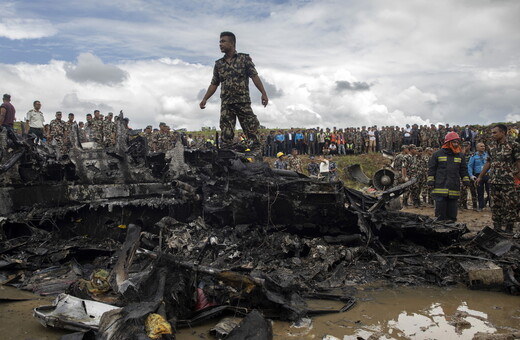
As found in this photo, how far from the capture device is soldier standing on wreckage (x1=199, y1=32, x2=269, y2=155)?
7.17 meters

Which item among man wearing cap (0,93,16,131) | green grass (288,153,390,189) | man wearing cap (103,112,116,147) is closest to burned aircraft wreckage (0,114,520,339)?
man wearing cap (0,93,16,131)

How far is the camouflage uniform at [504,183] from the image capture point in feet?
24.3

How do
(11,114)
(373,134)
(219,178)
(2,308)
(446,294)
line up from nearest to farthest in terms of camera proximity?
(2,308), (446,294), (219,178), (11,114), (373,134)

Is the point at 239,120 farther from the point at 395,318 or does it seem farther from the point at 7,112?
the point at 7,112

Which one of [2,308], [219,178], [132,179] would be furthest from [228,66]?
[2,308]

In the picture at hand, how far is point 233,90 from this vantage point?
7.20 meters

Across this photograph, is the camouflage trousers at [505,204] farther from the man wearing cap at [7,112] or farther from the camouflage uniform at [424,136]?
the camouflage uniform at [424,136]

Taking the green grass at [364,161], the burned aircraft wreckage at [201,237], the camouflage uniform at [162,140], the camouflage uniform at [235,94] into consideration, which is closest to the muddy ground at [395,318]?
the burned aircraft wreckage at [201,237]

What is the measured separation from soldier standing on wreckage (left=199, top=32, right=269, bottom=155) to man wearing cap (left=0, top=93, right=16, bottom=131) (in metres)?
5.91

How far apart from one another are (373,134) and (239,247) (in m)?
23.7

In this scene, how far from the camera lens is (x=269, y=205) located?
20.6ft

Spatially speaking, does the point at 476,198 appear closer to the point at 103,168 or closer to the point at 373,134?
the point at 103,168

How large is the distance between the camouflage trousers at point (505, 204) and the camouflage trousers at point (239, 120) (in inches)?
199

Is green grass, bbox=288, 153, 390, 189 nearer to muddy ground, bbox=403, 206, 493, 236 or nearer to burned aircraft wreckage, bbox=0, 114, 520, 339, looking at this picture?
muddy ground, bbox=403, 206, 493, 236
